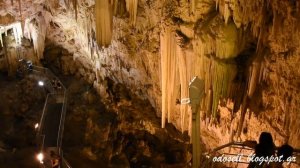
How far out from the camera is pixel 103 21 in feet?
39.0

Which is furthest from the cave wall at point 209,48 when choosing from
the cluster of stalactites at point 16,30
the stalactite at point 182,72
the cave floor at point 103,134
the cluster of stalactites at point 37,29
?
the cluster of stalactites at point 16,30

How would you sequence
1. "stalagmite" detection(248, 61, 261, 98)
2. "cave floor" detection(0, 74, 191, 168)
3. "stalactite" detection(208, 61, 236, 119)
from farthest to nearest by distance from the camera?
"cave floor" detection(0, 74, 191, 168), "stalactite" detection(208, 61, 236, 119), "stalagmite" detection(248, 61, 261, 98)

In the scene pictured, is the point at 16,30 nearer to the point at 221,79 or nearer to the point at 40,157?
the point at 40,157

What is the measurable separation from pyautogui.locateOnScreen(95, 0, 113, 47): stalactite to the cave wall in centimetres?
30

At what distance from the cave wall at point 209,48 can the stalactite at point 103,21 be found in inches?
11.7

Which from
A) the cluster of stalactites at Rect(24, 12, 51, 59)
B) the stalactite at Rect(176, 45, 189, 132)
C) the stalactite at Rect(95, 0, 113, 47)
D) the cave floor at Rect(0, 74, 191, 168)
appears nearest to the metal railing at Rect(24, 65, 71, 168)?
the cave floor at Rect(0, 74, 191, 168)

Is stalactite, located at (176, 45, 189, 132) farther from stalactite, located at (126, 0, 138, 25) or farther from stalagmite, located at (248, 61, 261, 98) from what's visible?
stalactite, located at (126, 0, 138, 25)

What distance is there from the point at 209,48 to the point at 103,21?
4279 millimetres

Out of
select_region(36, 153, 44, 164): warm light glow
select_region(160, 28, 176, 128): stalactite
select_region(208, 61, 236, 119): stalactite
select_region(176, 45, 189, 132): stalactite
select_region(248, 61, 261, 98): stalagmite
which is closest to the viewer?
select_region(248, 61, 261, 98): stalagmite

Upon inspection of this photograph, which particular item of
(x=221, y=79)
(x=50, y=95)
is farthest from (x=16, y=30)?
(x=221, y=79)

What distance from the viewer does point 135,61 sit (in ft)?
41.2

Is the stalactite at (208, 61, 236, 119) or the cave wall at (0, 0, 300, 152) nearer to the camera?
the cave wall at (0, 0, 300, 152)

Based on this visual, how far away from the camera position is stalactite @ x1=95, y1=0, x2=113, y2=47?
11.5 m

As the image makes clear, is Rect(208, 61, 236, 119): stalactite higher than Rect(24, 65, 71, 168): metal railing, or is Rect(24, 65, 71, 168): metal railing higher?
Rect(208, 61, 236, 119): stalactite
